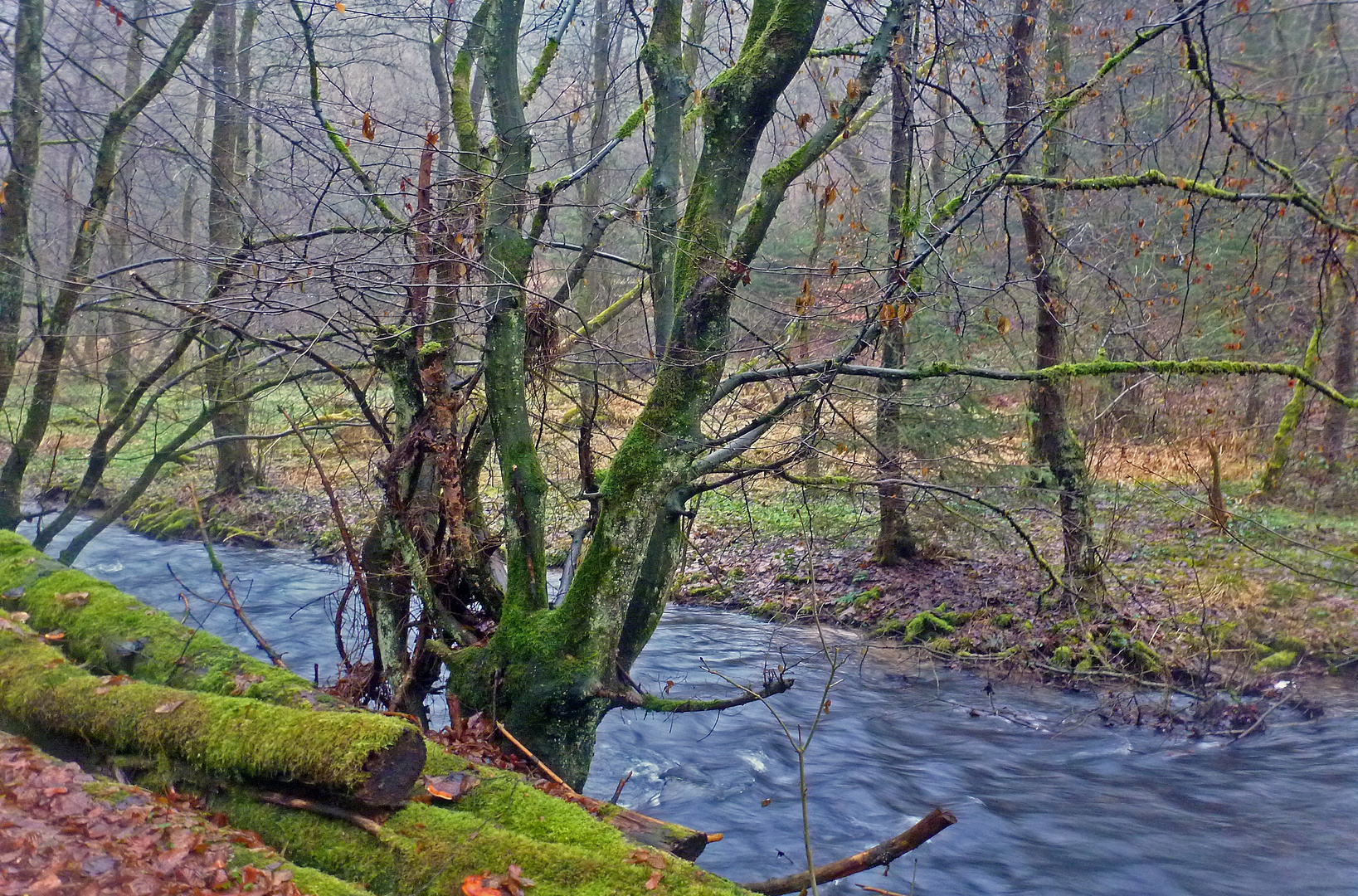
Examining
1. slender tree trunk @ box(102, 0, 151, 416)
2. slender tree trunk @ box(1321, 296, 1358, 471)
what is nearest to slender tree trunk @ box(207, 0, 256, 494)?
slender tree trunk @ box(102, 0, 151, 416)

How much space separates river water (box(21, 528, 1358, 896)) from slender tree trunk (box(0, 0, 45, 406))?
150 inches

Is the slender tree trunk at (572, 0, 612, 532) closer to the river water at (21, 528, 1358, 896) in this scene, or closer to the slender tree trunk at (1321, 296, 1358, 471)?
the river water at (21, 528, 1358, 896)

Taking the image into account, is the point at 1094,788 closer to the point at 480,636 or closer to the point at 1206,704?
the point at 1206,704

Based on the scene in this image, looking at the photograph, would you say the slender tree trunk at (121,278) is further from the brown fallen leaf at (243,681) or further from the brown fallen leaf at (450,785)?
the brown fallen leaf at (450,785)

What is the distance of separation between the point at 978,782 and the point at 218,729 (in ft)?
20.4

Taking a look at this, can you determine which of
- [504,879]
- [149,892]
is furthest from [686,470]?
[149,892]

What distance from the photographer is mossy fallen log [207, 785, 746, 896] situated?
11.1 feet

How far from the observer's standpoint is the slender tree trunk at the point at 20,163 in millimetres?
8062

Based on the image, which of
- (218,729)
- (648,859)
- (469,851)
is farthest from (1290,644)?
(218,729)

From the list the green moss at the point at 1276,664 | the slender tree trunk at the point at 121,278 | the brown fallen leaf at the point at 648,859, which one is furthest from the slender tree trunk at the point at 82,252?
the green moss at the point at 1276,664

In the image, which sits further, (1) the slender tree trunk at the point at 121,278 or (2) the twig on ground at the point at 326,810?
(1) the slender tree trunk at the point at 121,278

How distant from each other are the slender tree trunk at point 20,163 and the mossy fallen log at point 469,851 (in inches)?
260

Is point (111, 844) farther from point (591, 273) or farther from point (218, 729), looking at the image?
point (591, 273)

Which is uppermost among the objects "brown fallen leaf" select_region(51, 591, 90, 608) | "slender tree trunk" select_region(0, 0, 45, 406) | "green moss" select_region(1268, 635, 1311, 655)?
"slender tree trunk" select_region(0, 0, 45, 406)
